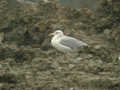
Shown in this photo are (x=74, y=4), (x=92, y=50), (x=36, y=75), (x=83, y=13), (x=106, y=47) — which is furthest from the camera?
(x=74, y=4)

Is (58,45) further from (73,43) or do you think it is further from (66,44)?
(73,43)

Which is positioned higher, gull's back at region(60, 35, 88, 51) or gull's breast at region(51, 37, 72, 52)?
gull's back at region(60, 35, 88, 51)

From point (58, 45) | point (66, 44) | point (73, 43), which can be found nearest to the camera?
point (73, 43)

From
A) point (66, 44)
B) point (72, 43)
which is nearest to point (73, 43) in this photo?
point (72, 43)

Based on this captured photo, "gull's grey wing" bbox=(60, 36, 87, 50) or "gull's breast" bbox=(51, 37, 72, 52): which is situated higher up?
"gull's grey wing" bbox=(60, 36, 87, 50)

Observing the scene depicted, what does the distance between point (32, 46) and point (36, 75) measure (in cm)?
284

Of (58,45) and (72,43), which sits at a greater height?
(72,43)

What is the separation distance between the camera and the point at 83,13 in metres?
12.6

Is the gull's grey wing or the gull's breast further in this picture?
the gull's breast

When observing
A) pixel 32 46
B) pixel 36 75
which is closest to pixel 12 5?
pixel 32 46

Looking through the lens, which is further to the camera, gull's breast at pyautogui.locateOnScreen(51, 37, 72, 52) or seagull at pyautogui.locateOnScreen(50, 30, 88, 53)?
gull's breast at pyautogui.locateOnScreen(51, 37, 72, 52)

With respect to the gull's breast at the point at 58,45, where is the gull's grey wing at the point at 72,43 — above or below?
above

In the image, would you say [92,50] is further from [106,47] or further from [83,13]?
[83,13]

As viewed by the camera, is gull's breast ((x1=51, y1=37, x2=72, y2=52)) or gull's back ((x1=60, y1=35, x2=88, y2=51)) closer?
gull's back ((x1=60, y1=35, x2=88, y2=51))
